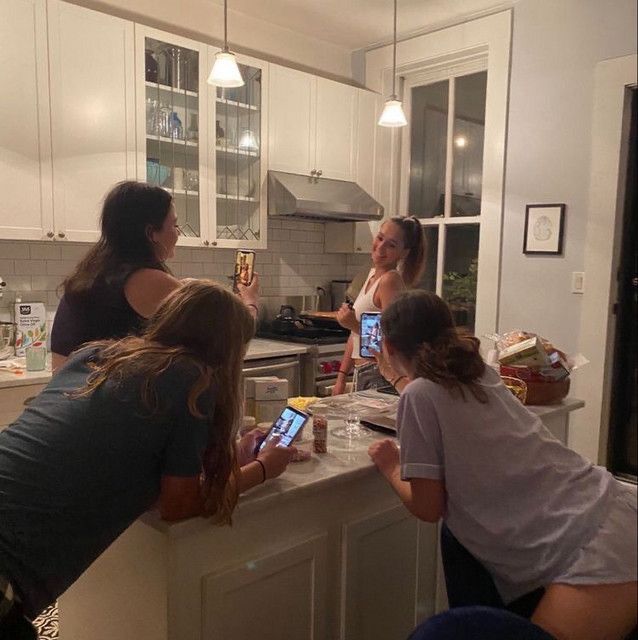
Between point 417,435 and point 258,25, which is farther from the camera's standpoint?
point 258,25

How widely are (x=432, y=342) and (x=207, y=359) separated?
0.43 m

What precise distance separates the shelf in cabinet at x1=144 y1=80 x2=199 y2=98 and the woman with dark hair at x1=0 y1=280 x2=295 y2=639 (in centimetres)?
205

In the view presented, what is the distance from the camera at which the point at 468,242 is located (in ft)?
11.8

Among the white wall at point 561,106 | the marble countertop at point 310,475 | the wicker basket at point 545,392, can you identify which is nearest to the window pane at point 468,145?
the wicker basket at point 545,392

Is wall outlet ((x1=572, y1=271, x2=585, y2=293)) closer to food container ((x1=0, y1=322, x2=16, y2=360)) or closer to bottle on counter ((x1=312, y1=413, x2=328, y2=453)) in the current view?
bottle on counter ((x1=312, y1=413, x2=328, y2=453))

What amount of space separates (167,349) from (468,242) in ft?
8.92

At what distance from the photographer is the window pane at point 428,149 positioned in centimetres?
370

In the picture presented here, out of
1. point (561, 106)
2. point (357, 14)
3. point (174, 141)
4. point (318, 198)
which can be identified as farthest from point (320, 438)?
point (357, 14)

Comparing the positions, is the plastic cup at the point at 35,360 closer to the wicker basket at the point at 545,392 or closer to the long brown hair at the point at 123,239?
the long brown hair at the point at 123,239

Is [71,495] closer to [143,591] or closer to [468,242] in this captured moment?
[143,591]

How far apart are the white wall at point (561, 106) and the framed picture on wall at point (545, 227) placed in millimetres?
14

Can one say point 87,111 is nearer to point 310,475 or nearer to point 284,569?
point 310,475

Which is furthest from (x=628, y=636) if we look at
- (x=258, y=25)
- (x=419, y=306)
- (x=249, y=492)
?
(x=258, y=25)

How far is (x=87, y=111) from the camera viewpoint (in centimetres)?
272
